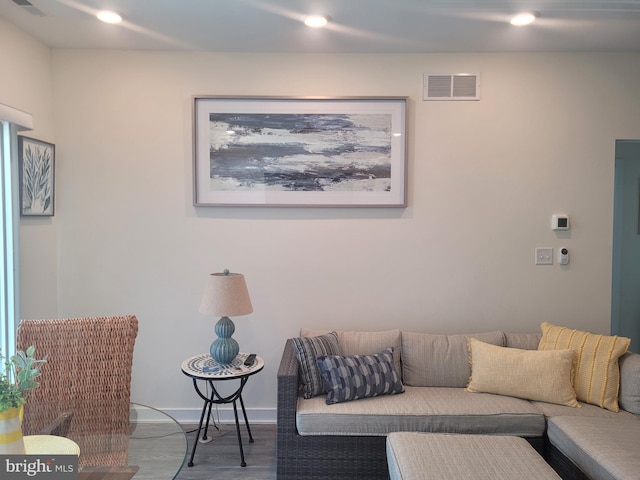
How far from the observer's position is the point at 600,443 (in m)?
2.09

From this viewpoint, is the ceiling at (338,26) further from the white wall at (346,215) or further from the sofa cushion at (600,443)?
the sofa cushion at (600,443)

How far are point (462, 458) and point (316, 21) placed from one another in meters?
2.39

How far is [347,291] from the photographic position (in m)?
3.22

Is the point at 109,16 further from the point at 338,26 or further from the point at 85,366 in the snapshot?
the point at 85,366

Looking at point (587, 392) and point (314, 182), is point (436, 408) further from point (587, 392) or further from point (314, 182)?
point (314, 182)

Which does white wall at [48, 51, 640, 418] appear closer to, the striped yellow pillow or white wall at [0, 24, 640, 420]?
white wall at [0, 24, 640, 420]

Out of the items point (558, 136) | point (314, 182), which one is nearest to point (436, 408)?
point (314, 182)

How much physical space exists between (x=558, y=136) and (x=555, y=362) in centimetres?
155

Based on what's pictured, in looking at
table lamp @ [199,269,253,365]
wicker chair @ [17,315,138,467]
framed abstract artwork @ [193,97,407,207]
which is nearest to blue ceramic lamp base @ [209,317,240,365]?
table lamp @ [199,269,253,365]

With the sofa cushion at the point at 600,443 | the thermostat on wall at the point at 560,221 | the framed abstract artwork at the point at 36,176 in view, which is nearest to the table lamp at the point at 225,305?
the framed abstract artwork at the point at 36,176

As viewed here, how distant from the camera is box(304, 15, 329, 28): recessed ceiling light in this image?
2.60m

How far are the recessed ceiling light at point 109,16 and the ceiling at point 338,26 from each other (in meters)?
0.04

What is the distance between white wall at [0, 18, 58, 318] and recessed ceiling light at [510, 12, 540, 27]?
9.63 feet

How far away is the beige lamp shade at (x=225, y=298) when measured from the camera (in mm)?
2676
